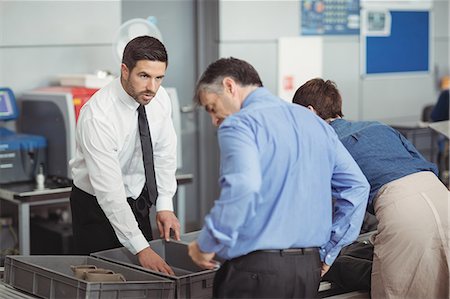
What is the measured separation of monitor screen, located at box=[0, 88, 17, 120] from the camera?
4.43m

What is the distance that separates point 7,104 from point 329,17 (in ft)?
9.39

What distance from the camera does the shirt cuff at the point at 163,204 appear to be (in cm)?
304

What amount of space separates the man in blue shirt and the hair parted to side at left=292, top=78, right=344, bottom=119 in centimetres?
45

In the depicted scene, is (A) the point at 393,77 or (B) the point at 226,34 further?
(A) the point at 393,77

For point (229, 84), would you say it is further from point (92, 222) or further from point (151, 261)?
point (92, 222)

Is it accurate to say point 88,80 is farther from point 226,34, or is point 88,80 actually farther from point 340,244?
point 340,244

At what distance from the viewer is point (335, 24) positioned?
20.7 feet

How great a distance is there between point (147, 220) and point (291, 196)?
1163 millimetres

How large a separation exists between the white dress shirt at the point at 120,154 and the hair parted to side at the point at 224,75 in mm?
701

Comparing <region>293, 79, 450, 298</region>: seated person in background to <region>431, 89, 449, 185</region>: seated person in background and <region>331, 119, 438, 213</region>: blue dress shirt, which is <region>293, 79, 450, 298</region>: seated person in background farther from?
<region>431, 89, 449, 185</region>: seated person in background

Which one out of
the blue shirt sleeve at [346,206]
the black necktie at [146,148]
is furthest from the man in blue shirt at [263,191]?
the black necktie at [146,148]

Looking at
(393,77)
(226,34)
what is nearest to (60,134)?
(226,34)

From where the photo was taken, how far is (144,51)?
2746 millimetres

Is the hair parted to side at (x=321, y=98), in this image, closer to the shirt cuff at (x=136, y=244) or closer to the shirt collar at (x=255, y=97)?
the shirt collar at (x=255, y=97)
